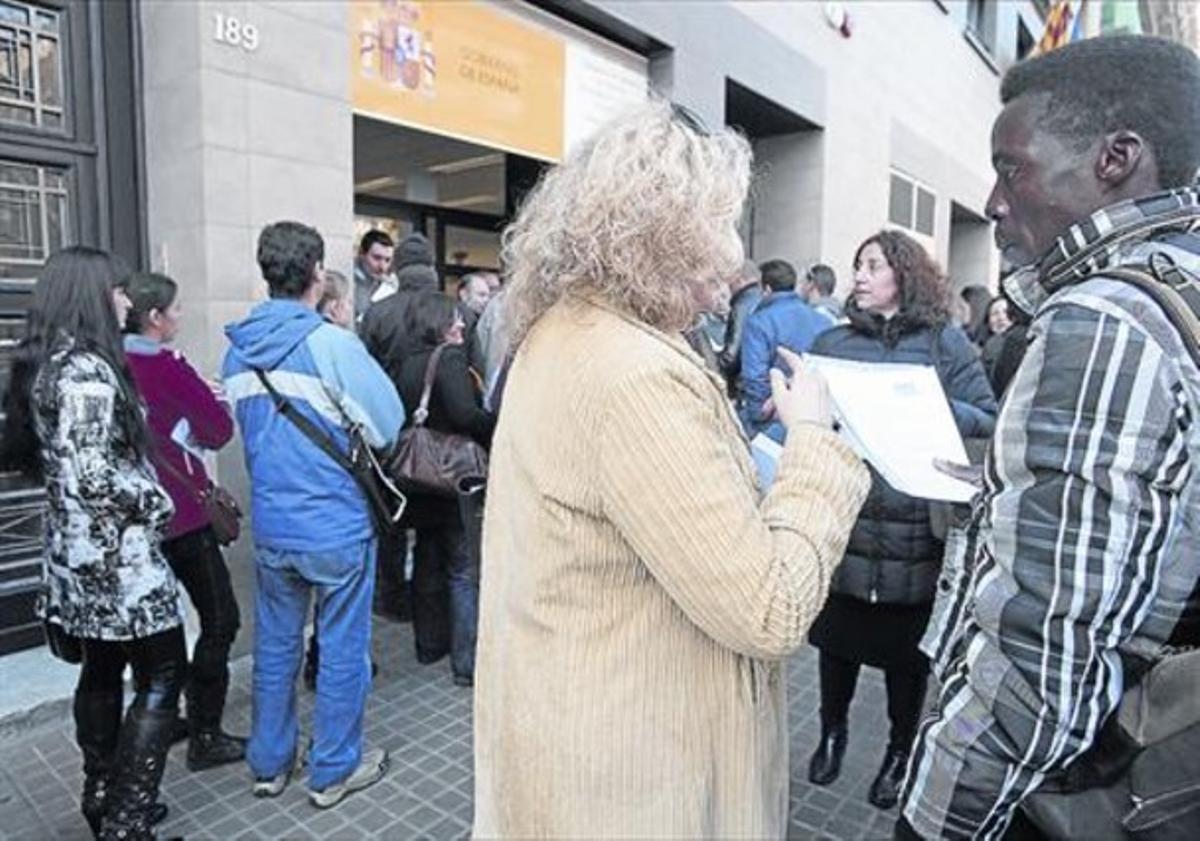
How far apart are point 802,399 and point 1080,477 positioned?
476 mm

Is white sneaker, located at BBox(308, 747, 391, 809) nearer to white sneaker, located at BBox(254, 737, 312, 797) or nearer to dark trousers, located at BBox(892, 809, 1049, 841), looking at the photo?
white sneaker, located at BBox(254, 737, 312, 797)

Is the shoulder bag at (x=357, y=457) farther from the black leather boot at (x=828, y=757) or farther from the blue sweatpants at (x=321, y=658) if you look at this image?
the black leather boot at (x=828, y=757)

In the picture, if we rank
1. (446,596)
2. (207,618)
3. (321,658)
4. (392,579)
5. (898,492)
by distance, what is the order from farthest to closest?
(392,579) < (446,596) < (207,618) < (321,658) < (898,492)

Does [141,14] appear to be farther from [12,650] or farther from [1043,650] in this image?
[1043,650]

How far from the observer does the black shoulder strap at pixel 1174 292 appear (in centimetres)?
104

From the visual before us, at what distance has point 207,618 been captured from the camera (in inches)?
128

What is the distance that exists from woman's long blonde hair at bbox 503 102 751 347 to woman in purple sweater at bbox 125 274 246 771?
84.3 inches

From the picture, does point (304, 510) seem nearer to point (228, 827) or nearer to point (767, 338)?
point (228, 827)

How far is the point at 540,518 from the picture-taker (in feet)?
4.32

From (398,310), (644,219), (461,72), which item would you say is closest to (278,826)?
(398,310)

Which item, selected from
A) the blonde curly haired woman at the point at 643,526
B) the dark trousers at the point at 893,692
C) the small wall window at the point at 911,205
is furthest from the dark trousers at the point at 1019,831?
the small wall window at the point at 911,205

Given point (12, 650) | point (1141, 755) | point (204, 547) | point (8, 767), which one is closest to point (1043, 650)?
point (1141, 755)

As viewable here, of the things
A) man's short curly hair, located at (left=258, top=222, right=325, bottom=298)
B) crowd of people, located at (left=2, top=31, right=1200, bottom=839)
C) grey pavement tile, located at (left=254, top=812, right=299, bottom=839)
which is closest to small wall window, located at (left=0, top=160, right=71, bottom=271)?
man's short curly hair, located at (left=258, top=222, right=325, bottom=298)

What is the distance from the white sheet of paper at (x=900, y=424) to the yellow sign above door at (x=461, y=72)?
12.5ft
